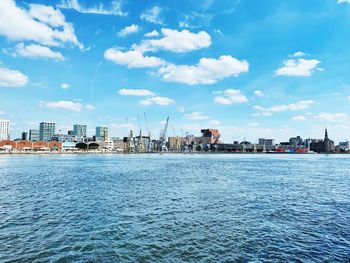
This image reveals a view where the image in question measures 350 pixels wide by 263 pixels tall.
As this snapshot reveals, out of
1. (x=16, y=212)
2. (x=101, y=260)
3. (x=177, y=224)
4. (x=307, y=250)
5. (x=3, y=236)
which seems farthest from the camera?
(x=16, y=212)

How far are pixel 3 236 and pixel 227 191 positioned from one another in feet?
109

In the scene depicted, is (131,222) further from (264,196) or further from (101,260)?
(264,196)

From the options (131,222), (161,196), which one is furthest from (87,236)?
(161,196)

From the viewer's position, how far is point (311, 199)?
42219mm

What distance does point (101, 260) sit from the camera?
62.1 feet

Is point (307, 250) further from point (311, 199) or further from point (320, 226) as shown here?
point (311, 199)

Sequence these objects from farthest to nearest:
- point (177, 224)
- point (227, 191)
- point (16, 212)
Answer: point (227, 191) < point (16, 212) < point (177, 224)

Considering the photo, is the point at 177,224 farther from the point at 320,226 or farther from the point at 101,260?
the point at 320,226

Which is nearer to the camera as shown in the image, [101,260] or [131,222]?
[101,260]

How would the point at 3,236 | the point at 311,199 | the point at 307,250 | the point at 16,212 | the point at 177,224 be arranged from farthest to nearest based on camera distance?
the point at 311,199 → the point at 16,212 → the point at 177,224 → the point at 3,236 → the point at 307,250

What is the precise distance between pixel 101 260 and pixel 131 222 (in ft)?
30.1

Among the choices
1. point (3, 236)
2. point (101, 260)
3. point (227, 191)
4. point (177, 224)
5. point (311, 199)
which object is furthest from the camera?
point (227, 191)

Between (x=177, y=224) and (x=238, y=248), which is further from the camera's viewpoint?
(x=177, y=224)

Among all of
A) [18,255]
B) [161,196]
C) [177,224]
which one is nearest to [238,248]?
[177,224]
